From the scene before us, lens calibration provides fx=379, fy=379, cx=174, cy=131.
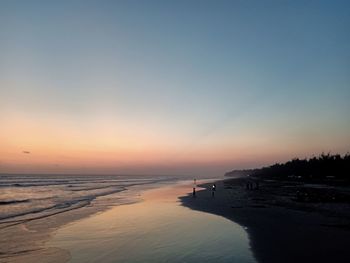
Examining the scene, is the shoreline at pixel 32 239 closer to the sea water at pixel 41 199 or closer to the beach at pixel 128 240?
the beach at pixel 128 240

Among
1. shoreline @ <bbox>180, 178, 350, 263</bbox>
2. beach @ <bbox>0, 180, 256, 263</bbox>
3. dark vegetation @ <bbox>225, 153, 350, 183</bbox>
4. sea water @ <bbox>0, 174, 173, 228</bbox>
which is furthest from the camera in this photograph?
dark vegetation @ <bbox>225, 153, 350, 183</bbox>

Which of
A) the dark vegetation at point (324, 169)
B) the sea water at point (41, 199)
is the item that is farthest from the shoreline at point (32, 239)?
the dark vegetation at point (324, 169)

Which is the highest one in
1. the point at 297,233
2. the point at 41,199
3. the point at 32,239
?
the point at 41,199

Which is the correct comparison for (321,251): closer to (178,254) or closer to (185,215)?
(178,254)

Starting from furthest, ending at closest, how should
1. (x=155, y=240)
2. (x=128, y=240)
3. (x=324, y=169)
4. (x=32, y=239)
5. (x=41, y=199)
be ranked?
(x=324, y=169) < (x=41, y=199) < (x=32, y=239) < (x=128, y=240) < (x=155, y=240)

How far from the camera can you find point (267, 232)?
18094 mm

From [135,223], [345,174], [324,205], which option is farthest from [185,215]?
[345,174]

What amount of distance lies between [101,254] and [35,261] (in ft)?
7.60

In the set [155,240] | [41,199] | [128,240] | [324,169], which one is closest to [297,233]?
[155,240]

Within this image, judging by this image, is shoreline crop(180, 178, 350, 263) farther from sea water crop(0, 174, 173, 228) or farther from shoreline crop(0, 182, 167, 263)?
sea water crop(0, 174, 173, 228)

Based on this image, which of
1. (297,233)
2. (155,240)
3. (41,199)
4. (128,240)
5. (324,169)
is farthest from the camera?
(324,169)

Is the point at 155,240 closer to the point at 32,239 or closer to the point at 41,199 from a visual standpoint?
the point at 32,239

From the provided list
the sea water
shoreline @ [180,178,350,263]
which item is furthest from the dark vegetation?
shoreline @ [180,178,350,263]

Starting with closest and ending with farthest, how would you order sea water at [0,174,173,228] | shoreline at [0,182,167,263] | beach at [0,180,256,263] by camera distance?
1. beach at [0,180,256,263]
2. shoreline at [0,182,167,263]
3. sea water at [0,174,173,228]
